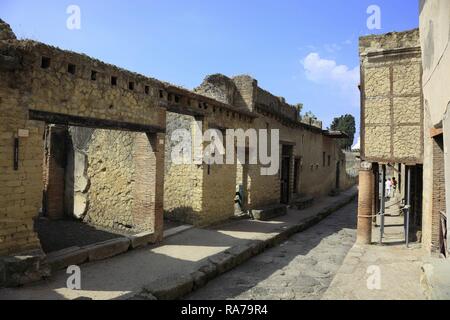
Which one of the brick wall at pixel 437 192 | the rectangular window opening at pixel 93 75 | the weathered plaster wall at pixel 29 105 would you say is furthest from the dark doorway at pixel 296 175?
the rectangular window opening at pixel 93 75

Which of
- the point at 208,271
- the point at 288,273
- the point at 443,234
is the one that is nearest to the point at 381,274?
the point at 443,234

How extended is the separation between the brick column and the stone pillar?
208 inches

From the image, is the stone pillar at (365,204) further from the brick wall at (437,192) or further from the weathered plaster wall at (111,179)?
the weathered plaster wall at (111,179)

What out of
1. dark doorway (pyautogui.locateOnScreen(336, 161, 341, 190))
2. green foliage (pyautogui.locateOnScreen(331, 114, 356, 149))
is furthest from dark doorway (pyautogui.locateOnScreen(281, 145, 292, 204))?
green foliage (pyautogui.locateOnScreen(331, 114, 356, 149))

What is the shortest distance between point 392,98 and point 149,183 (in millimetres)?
6549

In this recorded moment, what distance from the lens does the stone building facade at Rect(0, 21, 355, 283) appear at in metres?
5.83

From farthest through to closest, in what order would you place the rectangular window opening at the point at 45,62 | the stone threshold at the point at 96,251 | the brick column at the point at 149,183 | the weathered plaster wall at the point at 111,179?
the weathered plaster wall at the point at 111,179, the brick column at the point at 149,183, the stone threshold at the point at 96,251, the rectangular window opening at the point at 45,62

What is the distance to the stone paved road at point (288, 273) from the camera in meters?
6.49

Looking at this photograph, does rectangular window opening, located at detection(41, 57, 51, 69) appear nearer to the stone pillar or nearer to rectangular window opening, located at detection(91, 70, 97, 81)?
rectangular window opening, located at detection(91, 70, 97, 81)

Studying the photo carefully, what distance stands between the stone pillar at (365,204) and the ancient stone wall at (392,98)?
0.38m

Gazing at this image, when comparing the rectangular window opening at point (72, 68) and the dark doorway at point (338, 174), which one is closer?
the rectangular window opening at point (72, 68)

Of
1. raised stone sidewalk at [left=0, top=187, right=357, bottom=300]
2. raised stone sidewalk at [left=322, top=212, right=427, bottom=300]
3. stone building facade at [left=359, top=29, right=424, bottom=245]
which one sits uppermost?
stone building facade at [left=359, top=29, right=424, bottom=245]

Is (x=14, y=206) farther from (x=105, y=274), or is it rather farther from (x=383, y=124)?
(x=383, y=124)

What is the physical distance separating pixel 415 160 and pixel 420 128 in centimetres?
80
